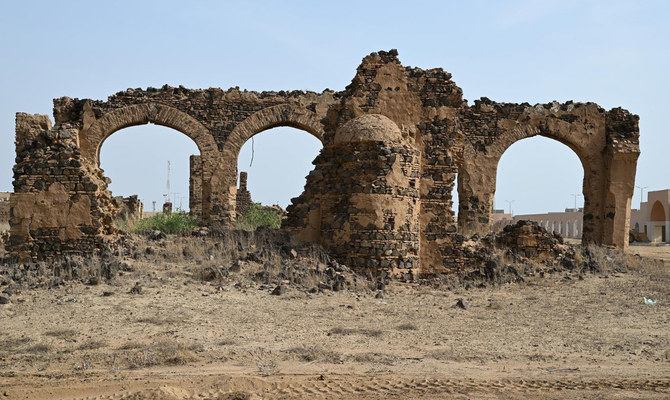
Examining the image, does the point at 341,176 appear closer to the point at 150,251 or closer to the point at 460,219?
the point at 150,251

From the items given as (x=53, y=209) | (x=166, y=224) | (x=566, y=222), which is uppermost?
(x=566, y=222)

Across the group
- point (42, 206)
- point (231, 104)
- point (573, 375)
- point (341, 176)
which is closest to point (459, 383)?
point (573, 375)

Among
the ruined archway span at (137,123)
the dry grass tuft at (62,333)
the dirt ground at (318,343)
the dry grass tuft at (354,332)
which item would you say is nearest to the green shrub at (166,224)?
the ruined archway span at (137,123)

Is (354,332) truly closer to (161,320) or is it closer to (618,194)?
(161,320)

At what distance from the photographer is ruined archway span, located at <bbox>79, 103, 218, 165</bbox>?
15.0 m

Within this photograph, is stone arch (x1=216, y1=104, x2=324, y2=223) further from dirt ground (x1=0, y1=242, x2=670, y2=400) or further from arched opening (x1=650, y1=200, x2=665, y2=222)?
arched opening (x1=650, y1=200, x2=665, y2=222)

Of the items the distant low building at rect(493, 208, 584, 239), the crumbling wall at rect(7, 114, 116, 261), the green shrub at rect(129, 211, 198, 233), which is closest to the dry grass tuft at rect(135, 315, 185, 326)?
the crumbling wall at rect(7, 114, 116, 261)

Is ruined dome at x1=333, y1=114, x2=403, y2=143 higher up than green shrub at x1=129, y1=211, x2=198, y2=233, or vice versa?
ruined dome at x1=333, y1=114, x2=403, y2=143

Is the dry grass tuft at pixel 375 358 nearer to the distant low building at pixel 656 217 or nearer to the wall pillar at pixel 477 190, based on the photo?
the wall pillar at pixel 477 190

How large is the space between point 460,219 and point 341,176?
22.0 feet

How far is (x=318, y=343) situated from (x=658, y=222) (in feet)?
98.9

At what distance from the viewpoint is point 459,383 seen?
444 cm

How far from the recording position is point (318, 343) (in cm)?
561

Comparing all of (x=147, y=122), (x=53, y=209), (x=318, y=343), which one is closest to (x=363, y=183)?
(x=318, y=343)
